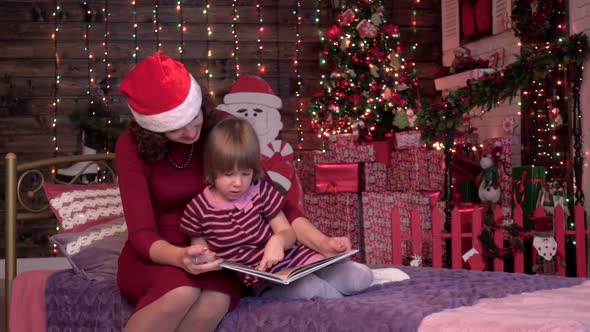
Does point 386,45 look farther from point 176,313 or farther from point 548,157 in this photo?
point 176,313

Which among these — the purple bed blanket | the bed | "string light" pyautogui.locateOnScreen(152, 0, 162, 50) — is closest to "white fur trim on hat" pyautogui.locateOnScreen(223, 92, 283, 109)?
"string light" pyautogui.locateOnScreen(152, 0, 162, 50)

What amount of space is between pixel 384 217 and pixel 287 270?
12.1 ft

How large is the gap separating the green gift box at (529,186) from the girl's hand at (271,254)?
3080 mm

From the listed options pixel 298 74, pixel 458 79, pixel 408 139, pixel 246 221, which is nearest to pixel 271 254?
pixel 246 221

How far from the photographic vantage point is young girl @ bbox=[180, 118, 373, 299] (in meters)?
2.39

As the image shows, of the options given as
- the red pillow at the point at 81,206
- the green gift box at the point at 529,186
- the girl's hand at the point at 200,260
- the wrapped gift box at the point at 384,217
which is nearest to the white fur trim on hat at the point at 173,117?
the girl's hand at the point at 200,260

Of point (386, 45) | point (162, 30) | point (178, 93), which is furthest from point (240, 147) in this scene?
point (162, 30)

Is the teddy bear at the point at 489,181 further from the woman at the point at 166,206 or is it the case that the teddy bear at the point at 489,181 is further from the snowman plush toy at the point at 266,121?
the woman at the point at 166,206

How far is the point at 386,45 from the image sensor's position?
6.59 metres

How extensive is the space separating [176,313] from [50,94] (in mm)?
5085

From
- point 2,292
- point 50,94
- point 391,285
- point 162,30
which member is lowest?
point 2,292

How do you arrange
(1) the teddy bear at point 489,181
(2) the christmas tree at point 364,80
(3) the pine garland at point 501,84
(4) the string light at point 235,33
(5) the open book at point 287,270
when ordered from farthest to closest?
(4) the string light at point 235,33 < (2) the christmas tree at point 364,80 < (1) the teddy bear at point 489,181 < (3) the pine garland at point 501,84 < (5) the open book at point 287,270

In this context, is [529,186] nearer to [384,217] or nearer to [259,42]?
[384,217]

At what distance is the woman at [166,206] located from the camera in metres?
2.25
